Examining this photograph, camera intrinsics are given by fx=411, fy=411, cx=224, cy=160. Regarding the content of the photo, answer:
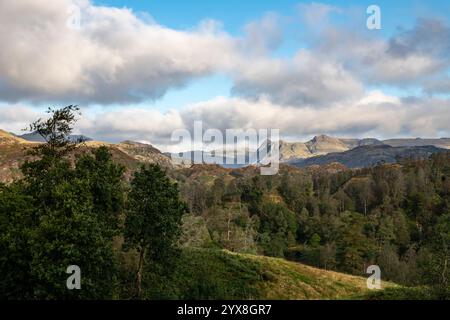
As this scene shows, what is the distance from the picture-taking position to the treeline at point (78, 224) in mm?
29328

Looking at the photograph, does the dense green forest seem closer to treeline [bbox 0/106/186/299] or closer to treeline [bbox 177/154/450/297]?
treeline [bbox 0/106/186/299]

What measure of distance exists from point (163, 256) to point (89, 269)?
956cm

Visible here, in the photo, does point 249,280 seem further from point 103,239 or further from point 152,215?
point 103,239

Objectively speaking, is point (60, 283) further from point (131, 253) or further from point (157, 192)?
point (131, 253)

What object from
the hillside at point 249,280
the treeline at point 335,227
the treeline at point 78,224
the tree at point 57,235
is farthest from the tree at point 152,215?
the treeline at point 335,227

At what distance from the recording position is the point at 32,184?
126 feet

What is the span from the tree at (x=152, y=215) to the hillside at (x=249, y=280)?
20.6 ft

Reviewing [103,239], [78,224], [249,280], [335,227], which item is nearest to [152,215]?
[103,239]

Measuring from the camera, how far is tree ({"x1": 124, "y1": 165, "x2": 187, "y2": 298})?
37156 mm

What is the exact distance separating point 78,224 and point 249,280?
27.7 m

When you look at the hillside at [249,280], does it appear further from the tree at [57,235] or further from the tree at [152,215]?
the tree at [57,235]

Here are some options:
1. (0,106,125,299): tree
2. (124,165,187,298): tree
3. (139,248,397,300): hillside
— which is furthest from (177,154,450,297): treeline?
(0,106,125,299): tree

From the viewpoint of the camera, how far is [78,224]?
98.8 feet
